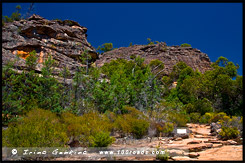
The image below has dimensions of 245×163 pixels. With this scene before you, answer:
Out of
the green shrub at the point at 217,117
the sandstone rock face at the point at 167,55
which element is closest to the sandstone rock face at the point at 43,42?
the sandstone rock face at the point at 167,55

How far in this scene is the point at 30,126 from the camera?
223 inches

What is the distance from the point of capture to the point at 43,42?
22.2 metres

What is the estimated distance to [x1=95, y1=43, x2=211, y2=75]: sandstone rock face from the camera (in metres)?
39.9

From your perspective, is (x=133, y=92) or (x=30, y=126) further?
(x=133, y=92)

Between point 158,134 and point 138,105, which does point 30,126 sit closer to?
point 158,134

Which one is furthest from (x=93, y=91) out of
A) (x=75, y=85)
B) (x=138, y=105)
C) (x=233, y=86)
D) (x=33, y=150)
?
(x=233, y=86)

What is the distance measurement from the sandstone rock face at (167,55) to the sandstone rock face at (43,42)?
1321cm

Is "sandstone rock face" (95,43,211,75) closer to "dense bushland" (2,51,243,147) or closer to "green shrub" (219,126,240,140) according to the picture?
"dense bushland" (2,51,243,147)

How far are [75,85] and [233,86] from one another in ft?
59.1

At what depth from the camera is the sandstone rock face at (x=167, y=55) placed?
39.9 m

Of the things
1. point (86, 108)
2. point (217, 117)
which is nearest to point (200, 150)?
point (86, 108)

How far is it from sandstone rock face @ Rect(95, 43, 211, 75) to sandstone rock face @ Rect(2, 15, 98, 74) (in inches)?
520

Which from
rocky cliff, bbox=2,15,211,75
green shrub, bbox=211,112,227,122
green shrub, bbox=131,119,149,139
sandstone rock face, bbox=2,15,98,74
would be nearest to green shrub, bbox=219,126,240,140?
green shrub, bbox=131,119,149,139

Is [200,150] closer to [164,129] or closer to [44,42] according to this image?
[164,129]
